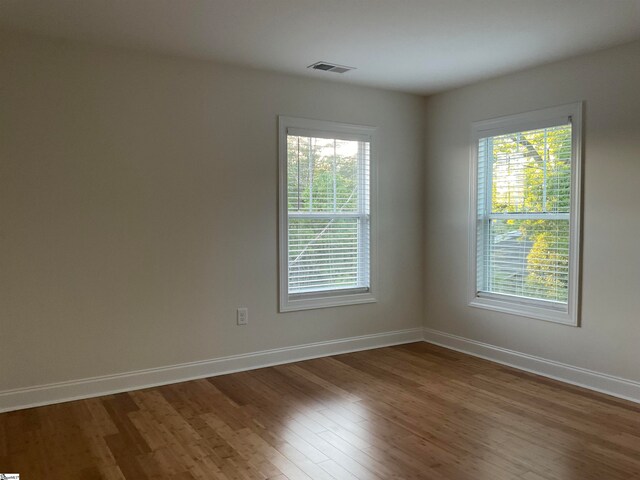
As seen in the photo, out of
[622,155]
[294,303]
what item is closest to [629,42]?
[622,155]

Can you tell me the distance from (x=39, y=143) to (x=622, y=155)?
3.91 metres

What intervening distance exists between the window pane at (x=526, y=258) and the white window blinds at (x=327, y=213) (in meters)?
1.10

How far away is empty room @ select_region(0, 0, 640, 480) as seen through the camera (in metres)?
2.92

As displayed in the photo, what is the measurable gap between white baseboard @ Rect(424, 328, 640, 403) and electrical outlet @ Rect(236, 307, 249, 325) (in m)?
1.96

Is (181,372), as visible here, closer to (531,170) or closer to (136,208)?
(136,208)

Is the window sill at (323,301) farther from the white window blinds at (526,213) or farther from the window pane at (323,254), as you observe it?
the white window blinds at (526,213)

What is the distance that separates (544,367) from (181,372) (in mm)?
2814

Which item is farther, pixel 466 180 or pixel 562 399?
pixel 466 180

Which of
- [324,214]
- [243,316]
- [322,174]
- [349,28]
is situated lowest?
[243,316]

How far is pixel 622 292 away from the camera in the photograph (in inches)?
141

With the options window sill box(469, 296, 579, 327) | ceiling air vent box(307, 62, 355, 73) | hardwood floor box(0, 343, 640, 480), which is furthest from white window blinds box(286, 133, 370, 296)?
window sill box(469, 296, 579, 327)

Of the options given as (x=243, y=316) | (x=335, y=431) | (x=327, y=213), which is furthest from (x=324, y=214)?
(x=335, y=431)

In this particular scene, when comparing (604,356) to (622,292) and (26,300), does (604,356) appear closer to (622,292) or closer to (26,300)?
(622,292)

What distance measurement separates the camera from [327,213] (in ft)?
15.1
